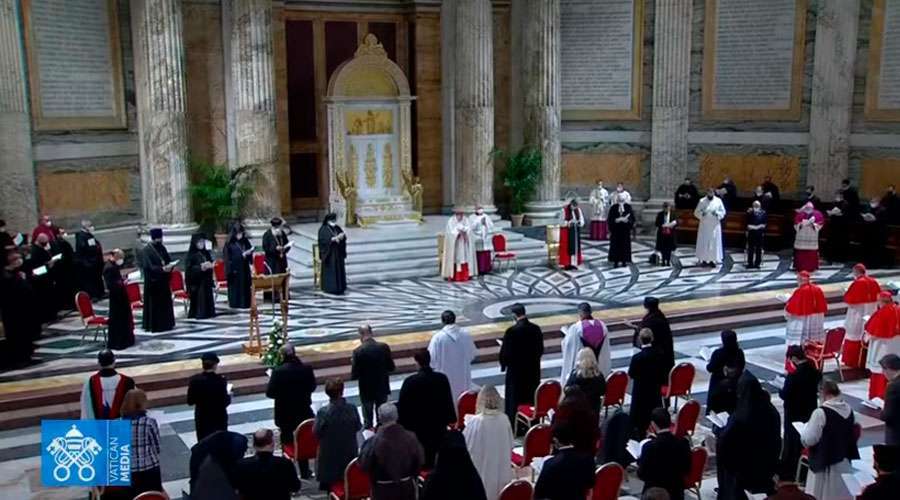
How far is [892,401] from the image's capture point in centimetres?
753

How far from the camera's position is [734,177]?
21125 mm

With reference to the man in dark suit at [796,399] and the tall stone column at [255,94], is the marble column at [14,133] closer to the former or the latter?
the tall stone column at [255,94]

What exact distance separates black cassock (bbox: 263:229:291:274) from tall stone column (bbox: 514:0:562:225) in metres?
7.73

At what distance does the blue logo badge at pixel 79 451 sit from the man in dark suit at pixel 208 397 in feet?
4.90

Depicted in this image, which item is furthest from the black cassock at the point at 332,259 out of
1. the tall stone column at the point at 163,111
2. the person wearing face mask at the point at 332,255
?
the tall stone column at the point at 163,111

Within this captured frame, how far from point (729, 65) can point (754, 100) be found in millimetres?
986

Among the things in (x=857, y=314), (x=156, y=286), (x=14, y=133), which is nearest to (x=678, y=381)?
(x=857, y=314)

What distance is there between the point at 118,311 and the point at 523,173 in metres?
11.0

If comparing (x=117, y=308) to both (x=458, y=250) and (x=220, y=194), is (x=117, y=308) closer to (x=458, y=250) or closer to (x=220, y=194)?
(x=220, y=194)

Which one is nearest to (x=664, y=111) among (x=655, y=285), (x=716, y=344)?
(x=655, y=285)

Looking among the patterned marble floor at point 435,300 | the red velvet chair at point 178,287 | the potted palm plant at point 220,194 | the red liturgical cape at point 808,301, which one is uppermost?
the potted palm plant at point 220,194

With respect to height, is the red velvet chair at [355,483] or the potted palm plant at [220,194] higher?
the potted palm plant at [220,194]

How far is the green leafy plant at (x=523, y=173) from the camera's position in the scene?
2103 cm

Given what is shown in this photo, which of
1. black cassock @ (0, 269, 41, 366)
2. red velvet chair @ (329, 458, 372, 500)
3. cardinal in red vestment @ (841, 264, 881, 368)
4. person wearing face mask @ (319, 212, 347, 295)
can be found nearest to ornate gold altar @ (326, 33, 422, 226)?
person wearing face mask @ (319, 212, 347, 295)
